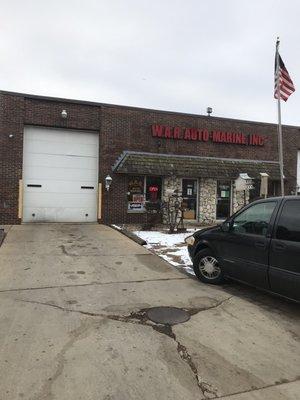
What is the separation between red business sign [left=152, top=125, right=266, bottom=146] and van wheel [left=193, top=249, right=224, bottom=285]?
1080 centimetres

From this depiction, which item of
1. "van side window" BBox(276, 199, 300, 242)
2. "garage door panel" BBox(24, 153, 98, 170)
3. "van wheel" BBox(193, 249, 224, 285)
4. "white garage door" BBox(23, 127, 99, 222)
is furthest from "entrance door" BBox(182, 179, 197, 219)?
"van side window" BBox(276, 199, 300, 242)

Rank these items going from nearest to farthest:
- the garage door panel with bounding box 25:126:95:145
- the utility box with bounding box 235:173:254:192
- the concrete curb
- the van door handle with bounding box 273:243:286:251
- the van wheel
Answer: the van door handle with bounding box 273:243:286:251
the van wheel
the concrete curb
the garage door panel with bounding box 25:126:95:145
the utility box with bounding box 235:173:254:192

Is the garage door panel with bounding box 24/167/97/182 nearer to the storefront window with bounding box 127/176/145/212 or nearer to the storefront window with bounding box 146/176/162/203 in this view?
the storefront window with bounding box 127/176/145/212

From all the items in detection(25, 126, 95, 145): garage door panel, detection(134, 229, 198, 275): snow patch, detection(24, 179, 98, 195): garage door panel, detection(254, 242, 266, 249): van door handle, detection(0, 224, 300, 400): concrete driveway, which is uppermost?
detection(25, 126, 95, 145): garage door panel

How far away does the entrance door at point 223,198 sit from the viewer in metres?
19.3

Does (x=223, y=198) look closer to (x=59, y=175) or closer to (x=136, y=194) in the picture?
(x=136, y=194)

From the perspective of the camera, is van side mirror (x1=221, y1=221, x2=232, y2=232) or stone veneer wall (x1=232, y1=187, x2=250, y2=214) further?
stone veneer wall (x1=232, y1=187, x2=250, y2=214)

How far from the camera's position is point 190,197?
18.8 meters

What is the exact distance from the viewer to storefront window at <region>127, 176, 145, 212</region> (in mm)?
17656

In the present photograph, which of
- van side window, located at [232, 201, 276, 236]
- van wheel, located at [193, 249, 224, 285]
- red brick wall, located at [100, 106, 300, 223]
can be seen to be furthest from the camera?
red brick wall, located at [100, 106, 300, 223]

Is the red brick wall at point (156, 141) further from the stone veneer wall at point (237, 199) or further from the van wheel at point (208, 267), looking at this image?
the van wheel at point (208, 267)

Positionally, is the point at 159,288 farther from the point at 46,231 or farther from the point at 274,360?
the point at 46,231

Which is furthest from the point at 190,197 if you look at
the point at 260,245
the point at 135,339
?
the point at 135,339

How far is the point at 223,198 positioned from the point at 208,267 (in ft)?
39.2
